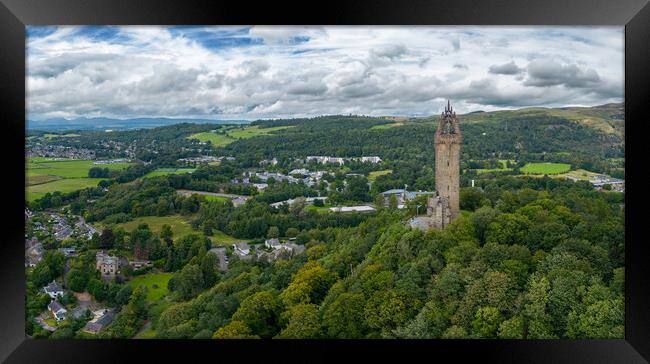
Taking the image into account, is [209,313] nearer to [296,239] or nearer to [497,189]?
[296,239]

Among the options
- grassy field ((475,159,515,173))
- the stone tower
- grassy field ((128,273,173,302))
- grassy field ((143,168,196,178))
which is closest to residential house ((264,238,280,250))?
grassy field ((128,273,173,302))

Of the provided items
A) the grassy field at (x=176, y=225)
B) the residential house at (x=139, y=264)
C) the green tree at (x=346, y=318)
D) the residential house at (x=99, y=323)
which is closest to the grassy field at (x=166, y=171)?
the grassy field at (x=176, y=225)

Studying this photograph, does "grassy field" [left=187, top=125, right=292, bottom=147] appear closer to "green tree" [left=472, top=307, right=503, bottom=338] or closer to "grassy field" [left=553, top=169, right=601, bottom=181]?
"grassy field" [left=553, top=169, right=601, bottom=181]

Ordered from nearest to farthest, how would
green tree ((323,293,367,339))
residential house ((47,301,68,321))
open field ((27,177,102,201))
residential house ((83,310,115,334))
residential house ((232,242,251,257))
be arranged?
green tree ((323,293,367,339)) < residential house ((47,301,68,321)) < residential house ((83,310,115,334)) < open field ((27,177,102,201)) < residential house ((232,242,251,257))

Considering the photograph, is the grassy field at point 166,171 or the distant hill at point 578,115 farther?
the distant hill at point 578,115
